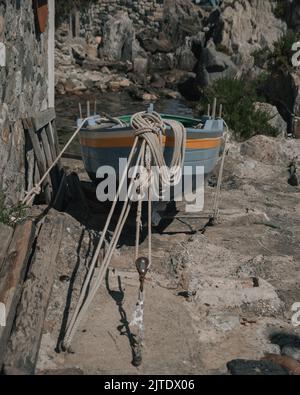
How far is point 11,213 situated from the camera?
20.7ft

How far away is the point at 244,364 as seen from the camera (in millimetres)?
4527

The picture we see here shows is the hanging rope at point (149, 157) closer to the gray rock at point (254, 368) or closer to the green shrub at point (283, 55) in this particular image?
the gray rock at point (254, 368)

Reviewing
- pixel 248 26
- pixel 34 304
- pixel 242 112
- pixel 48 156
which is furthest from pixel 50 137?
pixel 248 26

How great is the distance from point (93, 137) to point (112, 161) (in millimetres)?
521

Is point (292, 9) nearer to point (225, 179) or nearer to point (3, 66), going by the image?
point (225, 179)

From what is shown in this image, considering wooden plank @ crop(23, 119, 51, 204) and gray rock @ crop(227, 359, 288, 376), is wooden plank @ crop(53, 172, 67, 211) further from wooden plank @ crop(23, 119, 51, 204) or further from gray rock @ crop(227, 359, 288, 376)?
gray rock @ crop(227, 359, 288, 376)

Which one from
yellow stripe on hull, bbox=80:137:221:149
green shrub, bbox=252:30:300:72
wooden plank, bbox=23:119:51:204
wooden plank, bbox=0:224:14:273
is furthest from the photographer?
green shrub, bbox=252:30:300:72

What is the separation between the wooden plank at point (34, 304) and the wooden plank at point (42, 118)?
1554 millimetres

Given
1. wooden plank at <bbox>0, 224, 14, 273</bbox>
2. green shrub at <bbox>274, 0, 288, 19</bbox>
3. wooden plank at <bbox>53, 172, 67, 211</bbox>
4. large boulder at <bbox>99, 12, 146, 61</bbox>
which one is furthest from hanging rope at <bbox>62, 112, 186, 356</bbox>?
large boulder at <bbox>99, 12, 146, 61</bbox>

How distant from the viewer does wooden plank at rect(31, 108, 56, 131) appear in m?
7.32

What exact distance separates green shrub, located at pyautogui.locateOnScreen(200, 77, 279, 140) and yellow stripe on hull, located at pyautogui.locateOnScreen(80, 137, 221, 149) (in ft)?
20.0

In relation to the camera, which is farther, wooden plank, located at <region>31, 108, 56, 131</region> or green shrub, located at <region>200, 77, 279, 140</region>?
green shrub, located at <region>200, 77, 279, 140</region>
